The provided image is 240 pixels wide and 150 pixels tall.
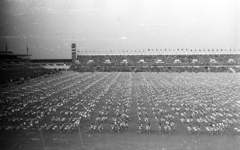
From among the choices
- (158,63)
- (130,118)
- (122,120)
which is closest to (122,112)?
(130,118)

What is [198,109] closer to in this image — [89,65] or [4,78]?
[4,78]

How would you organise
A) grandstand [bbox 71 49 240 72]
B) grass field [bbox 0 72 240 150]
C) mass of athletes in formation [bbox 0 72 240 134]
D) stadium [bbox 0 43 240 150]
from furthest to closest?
1. grandstand [bbox 71 49 240 72]
2. mass of athletes in formation [bbox 0 72 240 134]
3. stadium [bbox 0 43 240 150]
4. grass field [bbox 0 72 240 150]

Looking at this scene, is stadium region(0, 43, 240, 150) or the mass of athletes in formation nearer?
stadium region(0, 43, 240, 150)

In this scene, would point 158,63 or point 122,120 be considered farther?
point 158,63

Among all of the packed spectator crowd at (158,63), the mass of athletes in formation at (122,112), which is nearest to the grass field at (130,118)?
the mass of athletes in formation at (122,112)

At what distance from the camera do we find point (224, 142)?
20.8m

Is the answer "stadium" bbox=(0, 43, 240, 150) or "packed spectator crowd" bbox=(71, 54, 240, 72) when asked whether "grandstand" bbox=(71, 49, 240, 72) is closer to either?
"packed spectator crowd" bbox=(71, 54, 240, 72)

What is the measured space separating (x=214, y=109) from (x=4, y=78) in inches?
1972

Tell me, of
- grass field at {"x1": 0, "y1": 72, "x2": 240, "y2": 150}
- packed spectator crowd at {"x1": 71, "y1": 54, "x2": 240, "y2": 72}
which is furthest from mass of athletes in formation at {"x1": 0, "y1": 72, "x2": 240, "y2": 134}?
packed spectator crowd at {"x1": 71, "y1": 54, "x2": 240, "y2": 72}

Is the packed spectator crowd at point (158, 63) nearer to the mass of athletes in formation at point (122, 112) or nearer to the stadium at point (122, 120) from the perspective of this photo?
the stadium at point (122, 120)

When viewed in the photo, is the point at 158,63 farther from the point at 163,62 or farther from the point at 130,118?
the point at 130,118

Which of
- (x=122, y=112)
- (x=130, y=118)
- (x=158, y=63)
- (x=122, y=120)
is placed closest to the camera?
(x=122, y=120)

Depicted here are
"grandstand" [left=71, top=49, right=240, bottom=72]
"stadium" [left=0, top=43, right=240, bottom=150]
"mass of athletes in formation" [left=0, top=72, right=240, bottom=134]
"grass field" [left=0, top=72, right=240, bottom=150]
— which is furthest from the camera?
"grandstand" [left=71, top=49, right=240, bottom=72]

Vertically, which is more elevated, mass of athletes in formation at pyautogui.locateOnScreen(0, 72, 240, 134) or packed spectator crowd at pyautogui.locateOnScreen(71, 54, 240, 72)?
packed spectator crowd at pyautogui.locateOnScreen(71, 54, 240, 72)
